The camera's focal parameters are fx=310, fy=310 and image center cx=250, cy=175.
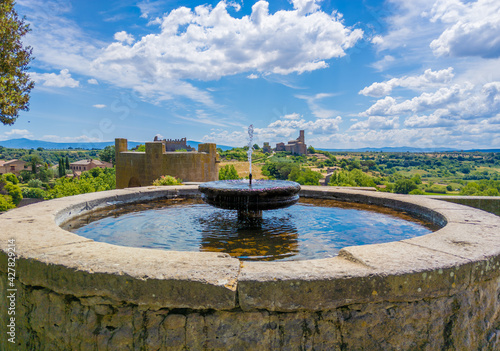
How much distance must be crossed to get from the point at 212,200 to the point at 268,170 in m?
49.6

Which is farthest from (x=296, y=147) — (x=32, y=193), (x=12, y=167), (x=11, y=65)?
(x=11, y=65)

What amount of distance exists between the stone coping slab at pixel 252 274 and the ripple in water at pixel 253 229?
1111 mm

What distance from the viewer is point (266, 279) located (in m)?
1.97

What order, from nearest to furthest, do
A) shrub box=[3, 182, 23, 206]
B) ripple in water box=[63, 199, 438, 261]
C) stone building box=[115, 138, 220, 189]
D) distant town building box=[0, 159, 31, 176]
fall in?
ripple in water box=[63, 199, 438, 261] < stone building box=[115, 138, 220, 189] < shrub box=[3, 182, 23, 206] < distant town building box=[0, 159, 31, 176]

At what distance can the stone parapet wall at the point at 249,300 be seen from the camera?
1.98m

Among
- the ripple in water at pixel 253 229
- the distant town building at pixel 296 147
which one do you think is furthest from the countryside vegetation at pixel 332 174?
the ripple in water at pixel 253 229

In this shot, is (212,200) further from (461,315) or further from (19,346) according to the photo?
(461,315)

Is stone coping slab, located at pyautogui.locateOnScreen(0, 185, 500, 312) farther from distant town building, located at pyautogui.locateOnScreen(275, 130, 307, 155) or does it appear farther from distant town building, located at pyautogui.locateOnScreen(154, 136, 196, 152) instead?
distant town building, located at pyautogui.locateOnScreen(275, 130, 307, 155)

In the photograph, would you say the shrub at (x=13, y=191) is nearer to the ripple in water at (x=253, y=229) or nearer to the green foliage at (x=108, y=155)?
the green foliage at (x=108, y=155)

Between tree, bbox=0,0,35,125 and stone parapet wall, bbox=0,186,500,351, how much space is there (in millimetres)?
12538

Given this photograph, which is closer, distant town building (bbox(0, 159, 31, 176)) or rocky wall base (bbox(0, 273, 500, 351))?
rocky wall base (bbox(0, 273, 500, 351))

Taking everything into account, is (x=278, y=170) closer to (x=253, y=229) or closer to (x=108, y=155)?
(x=253, y=229)

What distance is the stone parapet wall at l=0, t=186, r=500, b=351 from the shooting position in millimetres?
1977

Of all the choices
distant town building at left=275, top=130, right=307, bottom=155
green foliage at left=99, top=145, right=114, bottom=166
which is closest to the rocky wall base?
distant town building at left=275, top=130, right=307, bottom=155
